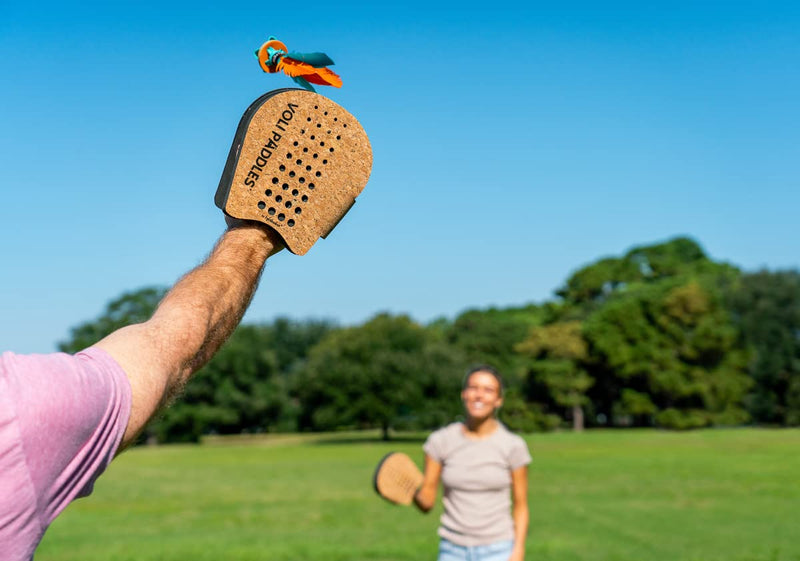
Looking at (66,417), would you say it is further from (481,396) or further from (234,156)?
(481,396)

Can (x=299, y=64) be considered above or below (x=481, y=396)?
above

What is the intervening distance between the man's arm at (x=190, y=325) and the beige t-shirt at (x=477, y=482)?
4.39 m

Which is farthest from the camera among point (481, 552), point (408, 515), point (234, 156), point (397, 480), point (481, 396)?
point (408, 515)

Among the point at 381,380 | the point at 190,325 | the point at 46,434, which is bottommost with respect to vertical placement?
the point at 46,434

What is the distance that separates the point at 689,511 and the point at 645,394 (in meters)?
52.0

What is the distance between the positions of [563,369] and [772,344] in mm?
14941

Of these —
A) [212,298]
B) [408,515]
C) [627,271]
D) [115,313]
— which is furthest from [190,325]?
[627,271]

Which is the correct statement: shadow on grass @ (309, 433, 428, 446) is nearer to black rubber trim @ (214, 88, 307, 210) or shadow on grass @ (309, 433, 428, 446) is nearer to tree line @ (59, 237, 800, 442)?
tree line @ (59, 237, 800, 442)

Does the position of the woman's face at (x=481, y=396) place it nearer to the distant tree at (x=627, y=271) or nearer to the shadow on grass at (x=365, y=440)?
the shadow on grass at (x=365, y=440)

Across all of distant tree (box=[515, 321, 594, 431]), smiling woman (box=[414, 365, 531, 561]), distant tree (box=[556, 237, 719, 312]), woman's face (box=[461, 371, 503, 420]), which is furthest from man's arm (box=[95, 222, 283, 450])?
distant tree (box=[556, 237, 719, 312])

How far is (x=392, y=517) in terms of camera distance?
1839 centimetres

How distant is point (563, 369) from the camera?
66688 mm

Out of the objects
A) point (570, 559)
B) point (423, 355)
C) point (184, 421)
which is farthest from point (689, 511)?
point (184, 421)

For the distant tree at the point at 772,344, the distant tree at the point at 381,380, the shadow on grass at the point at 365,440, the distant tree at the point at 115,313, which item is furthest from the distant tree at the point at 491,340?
the distant tree at the point at 115,313
